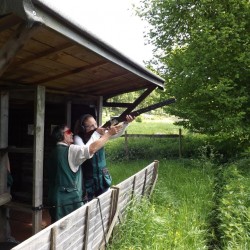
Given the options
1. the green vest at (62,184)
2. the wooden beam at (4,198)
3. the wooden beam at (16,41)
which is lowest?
the wooden beam at (4,198)

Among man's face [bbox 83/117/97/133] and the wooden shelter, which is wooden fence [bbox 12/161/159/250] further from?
the wooden shelter

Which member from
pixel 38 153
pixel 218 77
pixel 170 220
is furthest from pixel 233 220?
pixel 218 77

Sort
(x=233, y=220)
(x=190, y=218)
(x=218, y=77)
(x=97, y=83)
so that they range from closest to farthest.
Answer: (x=233, y=220) → (x=190, y=218) → (x=97, y=83) → (x=218, y=77)

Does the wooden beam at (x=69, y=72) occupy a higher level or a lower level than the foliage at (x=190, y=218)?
higher

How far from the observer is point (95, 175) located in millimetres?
3979

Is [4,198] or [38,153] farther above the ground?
[38,153]

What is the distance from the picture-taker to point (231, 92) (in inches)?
349

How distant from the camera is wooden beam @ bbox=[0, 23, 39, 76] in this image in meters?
1.80

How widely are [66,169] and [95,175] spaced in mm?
737

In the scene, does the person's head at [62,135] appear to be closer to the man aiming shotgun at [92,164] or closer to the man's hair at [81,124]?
the man aiming shotgun at [92,164]

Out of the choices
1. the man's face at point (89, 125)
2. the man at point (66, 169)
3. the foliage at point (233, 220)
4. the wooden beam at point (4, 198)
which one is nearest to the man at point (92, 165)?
the man's face at point (89, 125)

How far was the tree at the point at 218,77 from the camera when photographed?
27.9ft

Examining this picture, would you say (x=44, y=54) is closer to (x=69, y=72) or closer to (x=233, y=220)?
(x=69, y=72)

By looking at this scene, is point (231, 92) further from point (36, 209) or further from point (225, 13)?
point (36, 209)
